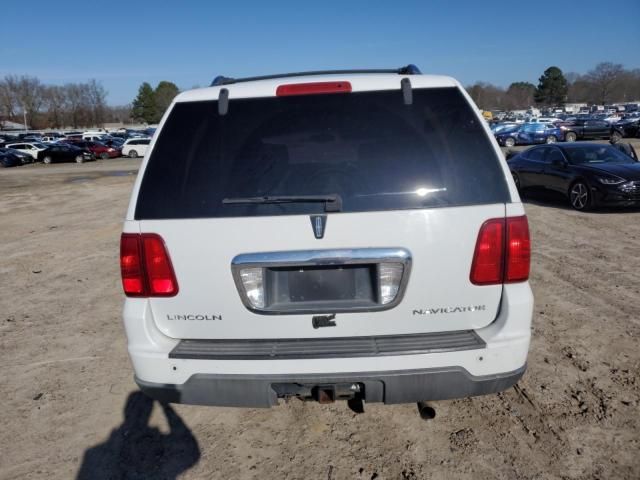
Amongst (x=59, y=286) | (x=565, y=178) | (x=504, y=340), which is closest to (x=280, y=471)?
(x=504, y=340)

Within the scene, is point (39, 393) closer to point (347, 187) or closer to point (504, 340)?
point (347, 187)

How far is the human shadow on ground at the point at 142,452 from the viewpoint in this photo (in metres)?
2.58

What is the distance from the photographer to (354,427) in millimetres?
2898

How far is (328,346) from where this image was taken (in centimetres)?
228

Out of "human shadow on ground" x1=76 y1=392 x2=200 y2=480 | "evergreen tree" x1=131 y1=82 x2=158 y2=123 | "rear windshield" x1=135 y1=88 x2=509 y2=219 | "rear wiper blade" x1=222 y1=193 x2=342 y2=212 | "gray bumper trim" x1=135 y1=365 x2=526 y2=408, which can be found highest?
"evergreen tree" x1=131 y1=82 x2=158 y2=123

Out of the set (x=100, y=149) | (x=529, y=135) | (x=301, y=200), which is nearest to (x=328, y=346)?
(x=301, y=200)

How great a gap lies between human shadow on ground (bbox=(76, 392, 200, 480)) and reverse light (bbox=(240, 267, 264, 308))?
43.9 inches

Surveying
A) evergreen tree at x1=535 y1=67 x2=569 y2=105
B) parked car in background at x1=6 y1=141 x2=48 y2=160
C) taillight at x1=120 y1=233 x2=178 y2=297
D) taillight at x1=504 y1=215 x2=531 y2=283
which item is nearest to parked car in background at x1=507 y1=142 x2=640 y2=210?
taillight at x1=504 y1=215 x2=531 y2=283

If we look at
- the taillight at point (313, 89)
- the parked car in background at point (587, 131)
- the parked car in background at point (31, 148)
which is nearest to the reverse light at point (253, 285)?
the taillight at point (313, 89)

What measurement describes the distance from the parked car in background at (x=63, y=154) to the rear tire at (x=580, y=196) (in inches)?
1521

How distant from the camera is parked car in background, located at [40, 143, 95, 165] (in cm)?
3856

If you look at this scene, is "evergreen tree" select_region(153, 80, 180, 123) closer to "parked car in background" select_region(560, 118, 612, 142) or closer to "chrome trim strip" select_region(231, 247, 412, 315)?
"parked car in background" select_region(560, 118, 612, 142)

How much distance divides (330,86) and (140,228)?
1.20m

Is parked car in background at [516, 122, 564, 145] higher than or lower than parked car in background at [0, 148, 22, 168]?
higher
